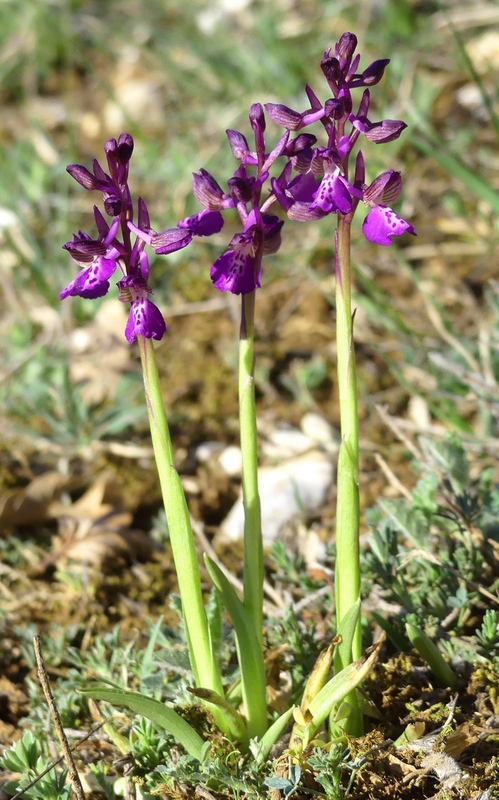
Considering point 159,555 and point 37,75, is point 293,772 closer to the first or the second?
point 159,555

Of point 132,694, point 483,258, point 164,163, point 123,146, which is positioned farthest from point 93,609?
point 164,163

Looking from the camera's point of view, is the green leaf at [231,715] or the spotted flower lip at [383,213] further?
the green leaf at [231,715]

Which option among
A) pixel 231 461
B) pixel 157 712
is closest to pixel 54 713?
pixel 157 712

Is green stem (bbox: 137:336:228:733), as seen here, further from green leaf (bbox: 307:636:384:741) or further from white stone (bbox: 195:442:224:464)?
white stone (bbox: 195:442:224:464)

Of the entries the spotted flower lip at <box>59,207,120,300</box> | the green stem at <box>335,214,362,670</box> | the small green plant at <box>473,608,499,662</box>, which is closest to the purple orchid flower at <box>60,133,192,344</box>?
the spotted flower lip at <box>59,207,120,300</box>

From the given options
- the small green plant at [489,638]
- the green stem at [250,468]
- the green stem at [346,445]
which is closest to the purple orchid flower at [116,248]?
the green stem at [250,468]

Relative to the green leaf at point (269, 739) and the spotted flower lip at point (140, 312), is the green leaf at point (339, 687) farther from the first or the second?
the spotted flower lip at point (140, 312)

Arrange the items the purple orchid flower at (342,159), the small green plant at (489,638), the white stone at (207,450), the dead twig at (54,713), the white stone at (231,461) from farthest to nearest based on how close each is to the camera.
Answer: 1. the white stone at (207,450)
2. the white stone at (231,461)
3. the small green plant at (489,638)
4. the dead twig at (54,713)
5. the purple orchid flower at (342,159)
